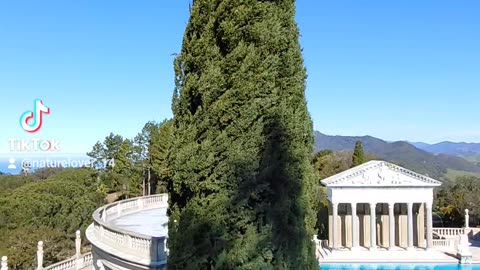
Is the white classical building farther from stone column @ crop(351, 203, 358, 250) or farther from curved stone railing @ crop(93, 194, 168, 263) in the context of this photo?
curved stone railing @ crop(93, 194, 168, 263)

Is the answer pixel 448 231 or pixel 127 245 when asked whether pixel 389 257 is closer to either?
pixel 448 231

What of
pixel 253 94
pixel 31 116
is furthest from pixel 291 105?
pixel 31 116

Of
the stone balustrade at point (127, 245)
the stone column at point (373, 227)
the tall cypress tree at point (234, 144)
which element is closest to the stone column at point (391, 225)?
the stone column at point (373, 227)

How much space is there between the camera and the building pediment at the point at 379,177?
93.8ft

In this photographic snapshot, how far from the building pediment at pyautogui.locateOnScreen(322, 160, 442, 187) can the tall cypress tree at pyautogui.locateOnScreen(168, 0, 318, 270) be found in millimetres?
23247

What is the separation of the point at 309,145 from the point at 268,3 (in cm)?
262

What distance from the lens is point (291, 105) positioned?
6500 millimetres

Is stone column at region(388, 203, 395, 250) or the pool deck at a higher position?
stone column at region(388, 203, 395, 250)

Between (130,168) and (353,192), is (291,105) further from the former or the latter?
(130,168)

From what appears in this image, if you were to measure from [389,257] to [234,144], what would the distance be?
77.0ft

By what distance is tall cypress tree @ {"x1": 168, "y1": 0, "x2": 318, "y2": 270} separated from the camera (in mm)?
5816

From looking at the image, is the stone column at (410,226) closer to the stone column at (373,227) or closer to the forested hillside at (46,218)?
the stone column at (373,227)

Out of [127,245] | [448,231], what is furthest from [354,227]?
[127,245]

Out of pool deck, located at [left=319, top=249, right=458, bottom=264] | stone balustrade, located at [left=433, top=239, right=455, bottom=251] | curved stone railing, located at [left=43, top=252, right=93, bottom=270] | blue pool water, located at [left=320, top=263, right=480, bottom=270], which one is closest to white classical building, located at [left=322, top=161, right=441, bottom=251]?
pool deck, located at [left=319, top=249, right=458, bottom=264]
